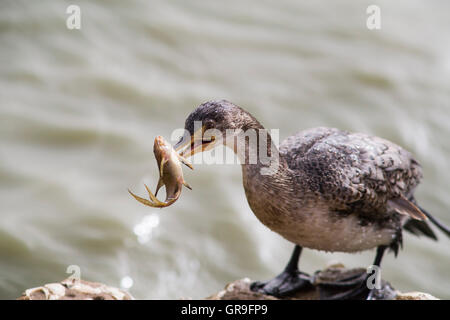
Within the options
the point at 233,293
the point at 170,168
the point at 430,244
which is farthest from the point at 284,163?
the point at 430,244

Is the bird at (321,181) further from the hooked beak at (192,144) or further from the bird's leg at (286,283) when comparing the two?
the bird's leg at (286,283)

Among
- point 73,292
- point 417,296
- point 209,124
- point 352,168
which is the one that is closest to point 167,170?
point 209,124

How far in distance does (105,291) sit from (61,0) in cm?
584

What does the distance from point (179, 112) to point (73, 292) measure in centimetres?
401

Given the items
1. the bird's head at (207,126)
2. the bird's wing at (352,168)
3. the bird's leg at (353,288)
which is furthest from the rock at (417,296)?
the bird's head at (207,126)

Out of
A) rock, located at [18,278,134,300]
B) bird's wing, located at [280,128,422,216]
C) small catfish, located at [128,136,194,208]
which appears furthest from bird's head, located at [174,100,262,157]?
rock, located at [18,278,134,300]

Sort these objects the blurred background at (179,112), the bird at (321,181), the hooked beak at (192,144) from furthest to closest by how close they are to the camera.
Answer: the blurred background at (179,112) → the bird at (321,181) → the hooked beak at (192,144)

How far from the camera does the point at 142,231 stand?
6445mm

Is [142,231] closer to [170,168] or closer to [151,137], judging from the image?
[151,137]

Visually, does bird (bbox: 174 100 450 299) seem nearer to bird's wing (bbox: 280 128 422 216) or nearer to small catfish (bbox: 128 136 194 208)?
bird's wing (bbox: 280 128 422 216)

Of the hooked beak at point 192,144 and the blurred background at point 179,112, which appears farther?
the blurred background at point 179,112

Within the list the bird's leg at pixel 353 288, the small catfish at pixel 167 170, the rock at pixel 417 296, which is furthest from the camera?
the bird's leg at pixel 353 288

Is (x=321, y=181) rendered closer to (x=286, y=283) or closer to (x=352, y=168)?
(x=352, y=168)

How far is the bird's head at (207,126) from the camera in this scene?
3.08 m
